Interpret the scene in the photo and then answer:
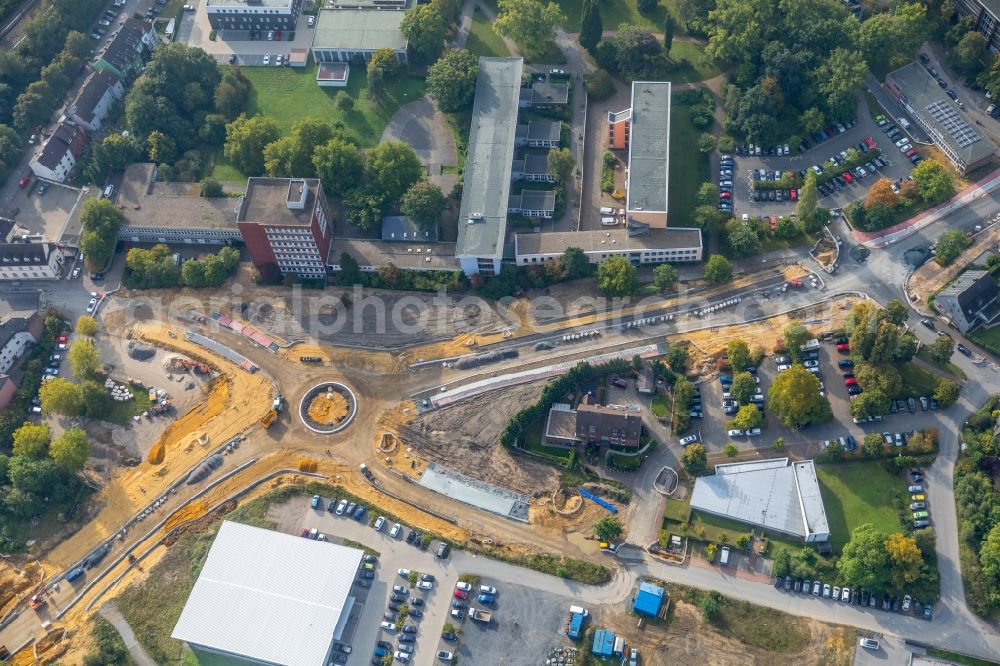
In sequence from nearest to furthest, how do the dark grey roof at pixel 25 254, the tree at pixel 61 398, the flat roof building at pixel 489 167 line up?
the tree at pixel 61 398 < the flat roof building at pixel 489 167 < the dark grey roof at pixel 25 254

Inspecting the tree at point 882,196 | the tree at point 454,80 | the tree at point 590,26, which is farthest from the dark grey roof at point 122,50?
the tree at point 882,196

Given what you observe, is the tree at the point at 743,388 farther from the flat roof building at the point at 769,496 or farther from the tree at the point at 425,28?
the tree at the point at 425,28

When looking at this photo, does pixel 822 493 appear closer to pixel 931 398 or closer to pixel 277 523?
pixel 931 398

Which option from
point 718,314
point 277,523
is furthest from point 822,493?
point 277,523

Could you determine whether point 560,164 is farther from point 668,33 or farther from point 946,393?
point 946,393

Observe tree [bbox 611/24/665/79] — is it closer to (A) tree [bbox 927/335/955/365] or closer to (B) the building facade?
(B) the building facade

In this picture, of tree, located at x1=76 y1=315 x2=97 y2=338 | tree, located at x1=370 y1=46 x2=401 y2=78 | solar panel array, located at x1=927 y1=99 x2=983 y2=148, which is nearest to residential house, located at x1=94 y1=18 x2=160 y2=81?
tree, located at x1=370 y1=46 x2=401 y2=78
